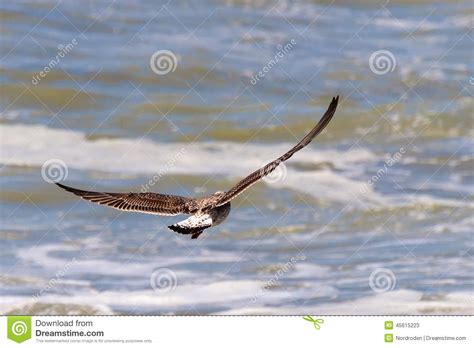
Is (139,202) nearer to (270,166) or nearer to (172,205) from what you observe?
(172,205)

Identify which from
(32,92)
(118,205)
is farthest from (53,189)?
(118,205)

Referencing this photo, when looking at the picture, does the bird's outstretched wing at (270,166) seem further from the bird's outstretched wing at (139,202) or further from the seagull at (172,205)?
the bird's outstretched wing at (139,202)

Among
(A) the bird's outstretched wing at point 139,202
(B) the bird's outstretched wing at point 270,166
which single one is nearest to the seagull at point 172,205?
(A) the bird's outstretched wing at point 139,202

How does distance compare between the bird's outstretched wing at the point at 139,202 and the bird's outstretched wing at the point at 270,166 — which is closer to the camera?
the bird's outstretched wing at the point at 270,166

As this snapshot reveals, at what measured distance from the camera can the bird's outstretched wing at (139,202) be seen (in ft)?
63.5

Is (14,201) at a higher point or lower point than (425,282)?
higher

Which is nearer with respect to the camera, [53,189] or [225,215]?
[225,215]

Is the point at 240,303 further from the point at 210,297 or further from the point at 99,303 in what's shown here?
the point at 99,303

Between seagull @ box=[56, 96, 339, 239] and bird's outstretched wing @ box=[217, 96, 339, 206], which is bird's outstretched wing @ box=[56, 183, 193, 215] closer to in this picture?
seagull @ box=[56, 96, 339, 239]

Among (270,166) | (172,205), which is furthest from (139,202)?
(270,166)

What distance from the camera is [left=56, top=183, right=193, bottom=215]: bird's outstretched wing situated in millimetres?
19359

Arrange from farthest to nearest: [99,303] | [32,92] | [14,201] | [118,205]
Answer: [32,92] → [14,201] → [99,303] → [118,205]
